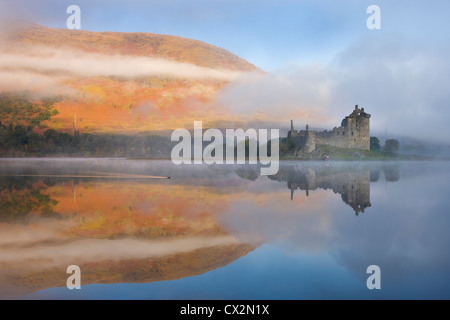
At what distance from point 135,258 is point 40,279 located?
1.61 metres

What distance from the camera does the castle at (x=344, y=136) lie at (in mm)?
85688

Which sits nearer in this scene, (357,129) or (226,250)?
(226,250)

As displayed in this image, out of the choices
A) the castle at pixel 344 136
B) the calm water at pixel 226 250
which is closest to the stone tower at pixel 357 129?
the castle at pixel 344 136

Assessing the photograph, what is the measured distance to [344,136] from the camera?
287 ft

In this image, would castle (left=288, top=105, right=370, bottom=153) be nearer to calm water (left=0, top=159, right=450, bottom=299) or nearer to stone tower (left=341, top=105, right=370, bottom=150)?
stone tower (left=341, top=105, right=370, bottom=150)

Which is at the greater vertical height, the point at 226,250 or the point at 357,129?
the point at 357,129

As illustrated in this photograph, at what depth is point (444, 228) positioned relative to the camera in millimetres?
8883

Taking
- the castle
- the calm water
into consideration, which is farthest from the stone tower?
the calm water

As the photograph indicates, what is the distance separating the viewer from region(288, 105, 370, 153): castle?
85.7 metres

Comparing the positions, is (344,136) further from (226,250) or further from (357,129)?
(226,250)

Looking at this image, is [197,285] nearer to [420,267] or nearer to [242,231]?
[242,231]

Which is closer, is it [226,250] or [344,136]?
[226,250]

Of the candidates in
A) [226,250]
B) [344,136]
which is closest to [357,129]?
[344,136]
